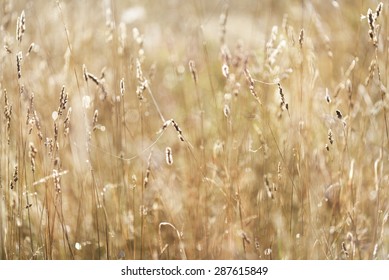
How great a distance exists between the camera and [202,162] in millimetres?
1715

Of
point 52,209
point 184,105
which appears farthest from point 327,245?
point 184,105

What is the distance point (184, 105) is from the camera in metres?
2.15

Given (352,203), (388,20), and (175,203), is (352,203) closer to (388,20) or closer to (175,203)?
(175,203)

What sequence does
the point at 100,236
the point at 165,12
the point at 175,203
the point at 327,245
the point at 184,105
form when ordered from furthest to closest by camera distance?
the point at 165,12
the point at 184,105
the point at 175,203
the point at 100,236
the point at 327,245

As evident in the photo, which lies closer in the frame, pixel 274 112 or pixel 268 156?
pixel 268 156

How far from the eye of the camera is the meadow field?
1523 mm

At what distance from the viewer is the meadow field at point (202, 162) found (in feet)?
5.00

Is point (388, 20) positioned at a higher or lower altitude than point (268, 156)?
higher

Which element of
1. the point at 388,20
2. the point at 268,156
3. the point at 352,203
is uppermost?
the point at 388,20

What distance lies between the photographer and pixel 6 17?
1792 mm

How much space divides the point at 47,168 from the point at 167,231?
368 millimetres

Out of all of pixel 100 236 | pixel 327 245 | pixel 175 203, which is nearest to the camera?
pixel 327 245

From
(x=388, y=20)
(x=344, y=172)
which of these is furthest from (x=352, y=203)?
(x=388, y=20)

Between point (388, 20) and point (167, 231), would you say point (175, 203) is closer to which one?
point (167, 231)
